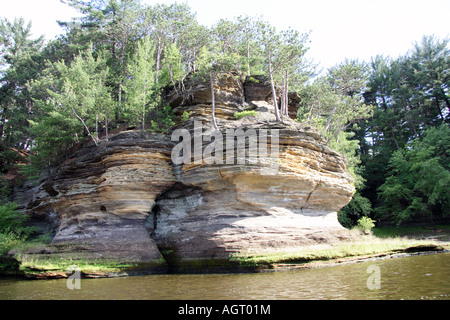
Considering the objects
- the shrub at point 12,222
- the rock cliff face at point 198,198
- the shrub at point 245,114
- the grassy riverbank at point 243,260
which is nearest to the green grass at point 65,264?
the grassy riverbank at point 243,260

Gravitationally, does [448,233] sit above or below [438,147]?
below

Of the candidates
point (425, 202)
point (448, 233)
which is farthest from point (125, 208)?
point (425, 202)

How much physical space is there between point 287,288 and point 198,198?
9.46 meters

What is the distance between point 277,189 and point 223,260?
5.13m

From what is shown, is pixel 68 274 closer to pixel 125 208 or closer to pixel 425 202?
pixel 125 208

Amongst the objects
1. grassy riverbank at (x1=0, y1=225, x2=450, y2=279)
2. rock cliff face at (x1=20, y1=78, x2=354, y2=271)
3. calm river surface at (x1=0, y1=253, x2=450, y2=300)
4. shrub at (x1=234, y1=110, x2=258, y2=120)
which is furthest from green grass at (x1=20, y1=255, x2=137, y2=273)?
shrub at (x1=234, y1=110, x2=258, y2=120)

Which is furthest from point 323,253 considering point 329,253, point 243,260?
point 243,260

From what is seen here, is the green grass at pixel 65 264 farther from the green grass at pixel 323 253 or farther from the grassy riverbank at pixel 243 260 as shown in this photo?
the green grass at pixel 323 253

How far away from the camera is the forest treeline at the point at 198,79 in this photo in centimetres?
2314

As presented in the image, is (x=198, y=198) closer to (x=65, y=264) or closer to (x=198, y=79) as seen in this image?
(x=65, y=264)

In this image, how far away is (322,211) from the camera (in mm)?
19281

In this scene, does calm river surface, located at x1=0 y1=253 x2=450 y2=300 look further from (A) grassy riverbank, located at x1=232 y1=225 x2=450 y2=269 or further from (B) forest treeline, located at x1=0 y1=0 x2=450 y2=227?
(B) forest treeline, located at x1=0 y1=0 x2=450 y2=227

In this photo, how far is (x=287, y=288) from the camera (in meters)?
9.83

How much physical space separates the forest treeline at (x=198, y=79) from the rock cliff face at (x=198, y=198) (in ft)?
11.6
